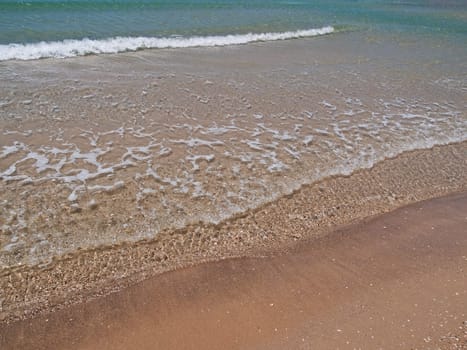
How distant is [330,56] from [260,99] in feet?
20.5

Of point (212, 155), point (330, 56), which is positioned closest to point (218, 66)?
point (330, 56)

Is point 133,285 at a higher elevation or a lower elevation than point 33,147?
lower

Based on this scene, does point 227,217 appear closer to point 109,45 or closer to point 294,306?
point 294,306

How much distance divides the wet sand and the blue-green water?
10.8 meters

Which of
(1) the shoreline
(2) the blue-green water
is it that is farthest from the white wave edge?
(1) the shoreline

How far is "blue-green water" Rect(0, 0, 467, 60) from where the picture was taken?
13.4m

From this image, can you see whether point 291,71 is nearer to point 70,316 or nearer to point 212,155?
point 212,155

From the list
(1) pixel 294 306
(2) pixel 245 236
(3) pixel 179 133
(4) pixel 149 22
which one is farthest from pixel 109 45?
(1) pixel 294 306

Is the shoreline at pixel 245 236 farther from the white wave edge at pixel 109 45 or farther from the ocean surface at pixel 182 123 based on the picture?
the white wave edge at pixel 109 45

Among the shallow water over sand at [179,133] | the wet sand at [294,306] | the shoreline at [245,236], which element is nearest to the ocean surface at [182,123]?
the shallow water over sand at [179,133]

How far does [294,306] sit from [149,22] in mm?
18698

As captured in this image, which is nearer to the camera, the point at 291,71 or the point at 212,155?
the point at 212,155

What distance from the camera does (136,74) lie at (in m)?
10.1

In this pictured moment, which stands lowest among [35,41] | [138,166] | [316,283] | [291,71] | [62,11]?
[316,283]
